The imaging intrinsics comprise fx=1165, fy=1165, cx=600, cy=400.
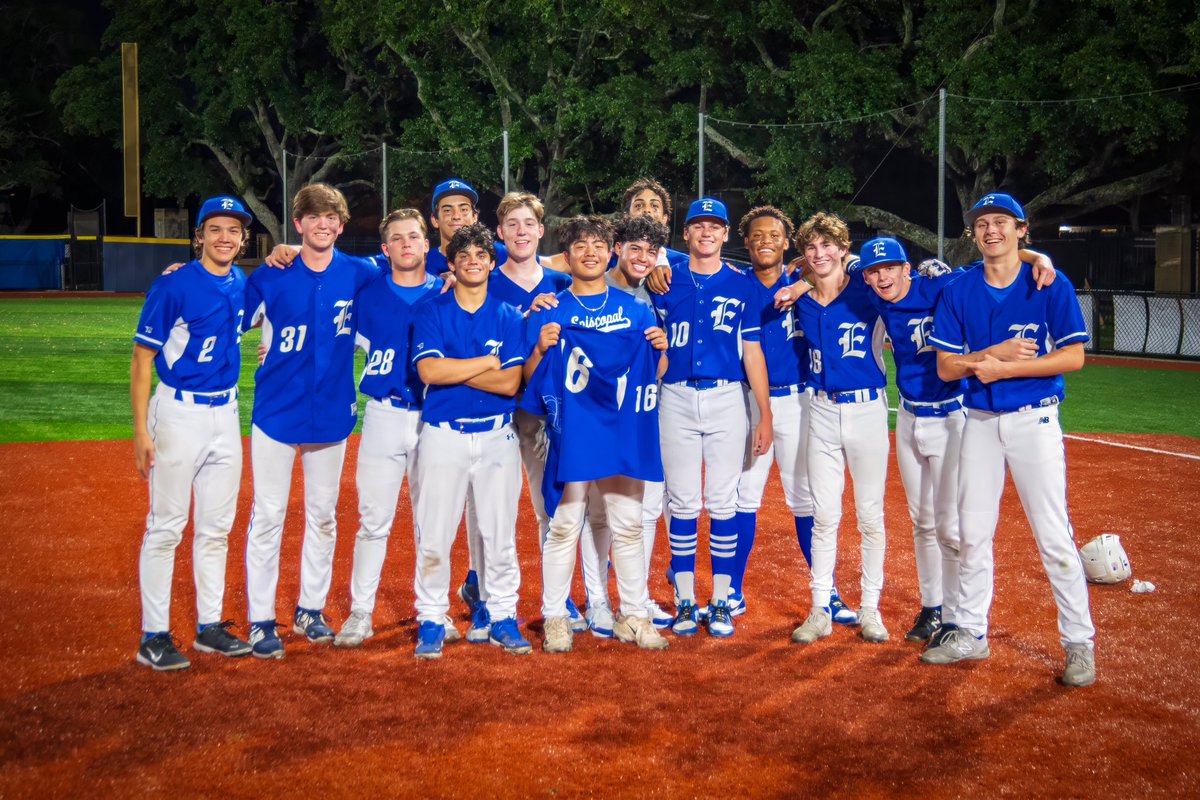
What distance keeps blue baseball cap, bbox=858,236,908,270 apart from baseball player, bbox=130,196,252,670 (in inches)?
119

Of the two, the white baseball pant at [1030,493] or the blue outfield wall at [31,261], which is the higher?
the blue outfield wall at [31,261]

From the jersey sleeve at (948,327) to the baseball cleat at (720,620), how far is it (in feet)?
5.61

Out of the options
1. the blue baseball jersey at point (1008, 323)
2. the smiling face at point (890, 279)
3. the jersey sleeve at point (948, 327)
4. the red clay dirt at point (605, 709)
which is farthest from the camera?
the smiling face at point (890, 279)

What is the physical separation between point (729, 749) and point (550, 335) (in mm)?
2061

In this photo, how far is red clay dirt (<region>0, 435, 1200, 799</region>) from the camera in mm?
4121

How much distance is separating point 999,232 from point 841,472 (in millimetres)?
1424

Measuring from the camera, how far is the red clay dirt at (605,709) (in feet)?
13.5

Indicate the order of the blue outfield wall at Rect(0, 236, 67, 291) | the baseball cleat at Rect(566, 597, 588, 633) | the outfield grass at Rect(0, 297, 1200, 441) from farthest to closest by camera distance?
the blue outfield wall at Rect(0, 236, 67, 291) → the outfield grass at Rect(0, 297, 1200, 441) → the baseball cleat at Rect(566, 597, 588, 633)

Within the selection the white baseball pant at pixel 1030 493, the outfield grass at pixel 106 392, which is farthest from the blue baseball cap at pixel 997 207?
the outfield grass at pixel 106 392

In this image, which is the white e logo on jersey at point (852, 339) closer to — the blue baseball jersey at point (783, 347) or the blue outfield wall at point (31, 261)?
the blue baseball jersey at point (783, 347)

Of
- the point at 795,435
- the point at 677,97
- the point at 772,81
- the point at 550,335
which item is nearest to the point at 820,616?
the point at 795,435

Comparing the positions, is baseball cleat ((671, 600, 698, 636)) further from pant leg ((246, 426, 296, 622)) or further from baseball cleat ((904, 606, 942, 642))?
pant leg ((246, 426, 296, 622))

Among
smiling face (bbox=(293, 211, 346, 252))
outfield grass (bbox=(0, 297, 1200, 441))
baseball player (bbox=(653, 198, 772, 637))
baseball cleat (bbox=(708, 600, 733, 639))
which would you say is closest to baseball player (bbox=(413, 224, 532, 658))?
smiling face (bbox=(293, 211, 346, 252))

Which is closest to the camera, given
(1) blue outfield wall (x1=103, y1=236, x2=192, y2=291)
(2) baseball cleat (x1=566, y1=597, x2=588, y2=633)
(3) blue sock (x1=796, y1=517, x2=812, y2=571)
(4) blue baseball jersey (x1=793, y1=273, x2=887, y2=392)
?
(4) blue baseball jersey (x1=793, y1=273, x2=887, y2=392)
